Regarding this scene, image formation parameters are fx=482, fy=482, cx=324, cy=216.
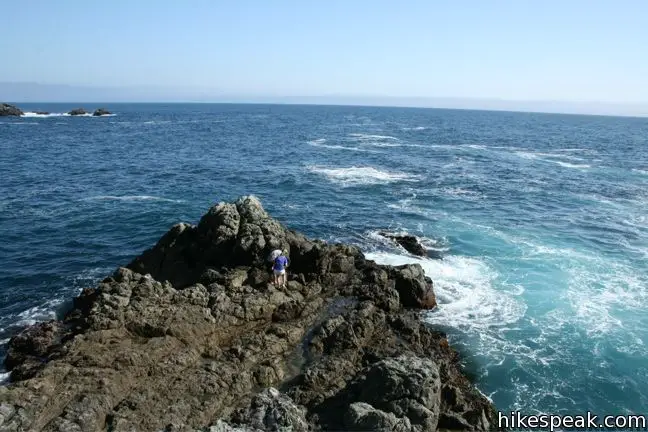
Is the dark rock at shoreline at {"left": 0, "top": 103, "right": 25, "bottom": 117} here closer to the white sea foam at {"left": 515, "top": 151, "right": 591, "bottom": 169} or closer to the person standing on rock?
the white sea foam at {"left": 515, "top": 151, "right": 591, "bottom": 169}

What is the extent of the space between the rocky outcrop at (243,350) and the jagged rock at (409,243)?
22.1 feet

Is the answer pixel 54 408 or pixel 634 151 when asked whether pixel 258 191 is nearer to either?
pixel 54 408

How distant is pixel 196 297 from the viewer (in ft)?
68.6

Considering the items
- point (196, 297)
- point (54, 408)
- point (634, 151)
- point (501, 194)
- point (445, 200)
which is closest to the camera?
point (54, 408)

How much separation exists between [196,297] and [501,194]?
39522mm

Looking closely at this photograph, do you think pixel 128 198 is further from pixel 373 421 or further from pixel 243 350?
pixel 373 421

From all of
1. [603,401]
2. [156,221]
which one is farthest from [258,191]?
[603,401]

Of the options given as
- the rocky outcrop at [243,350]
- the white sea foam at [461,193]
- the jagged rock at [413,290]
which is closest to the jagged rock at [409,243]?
the rocky outcrop at [243,350]

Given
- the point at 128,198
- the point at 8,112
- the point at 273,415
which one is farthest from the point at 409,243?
the point at 8,112

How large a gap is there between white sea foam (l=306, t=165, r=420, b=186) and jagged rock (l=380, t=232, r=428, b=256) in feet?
62.8

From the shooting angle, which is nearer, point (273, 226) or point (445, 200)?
point (273, 226)

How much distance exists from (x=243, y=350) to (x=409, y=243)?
1839cm

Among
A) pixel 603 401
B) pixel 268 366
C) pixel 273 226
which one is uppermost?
pixel 273 226

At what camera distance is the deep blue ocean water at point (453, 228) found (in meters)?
21.7
